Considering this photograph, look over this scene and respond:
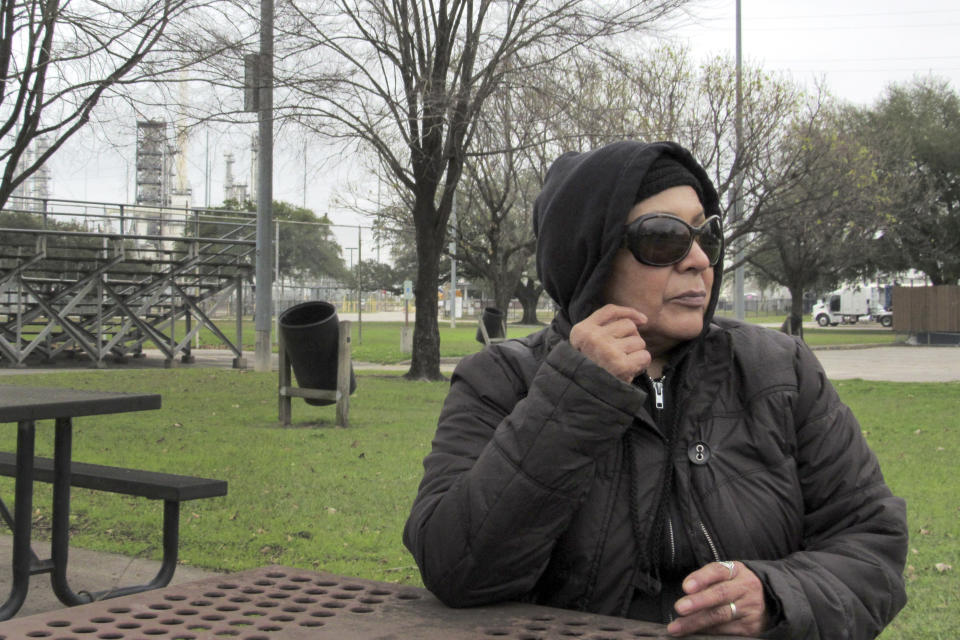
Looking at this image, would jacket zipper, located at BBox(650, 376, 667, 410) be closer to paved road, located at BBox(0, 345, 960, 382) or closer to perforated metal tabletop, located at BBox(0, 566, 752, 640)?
perforated metal tabletop, located at BBox(0, 566, 752, 640)

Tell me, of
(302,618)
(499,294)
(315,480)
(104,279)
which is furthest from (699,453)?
(499,294)

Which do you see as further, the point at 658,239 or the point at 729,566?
the point at 658,239

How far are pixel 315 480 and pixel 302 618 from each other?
18.6 ft

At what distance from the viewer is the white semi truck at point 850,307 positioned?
66.7 meters

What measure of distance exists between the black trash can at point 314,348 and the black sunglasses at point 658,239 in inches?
333

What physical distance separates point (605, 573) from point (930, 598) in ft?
10.6

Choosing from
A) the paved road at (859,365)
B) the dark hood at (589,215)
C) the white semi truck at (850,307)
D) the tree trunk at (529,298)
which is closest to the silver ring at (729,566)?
the dark hood at (589,215)

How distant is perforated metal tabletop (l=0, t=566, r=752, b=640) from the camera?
4.99 feet

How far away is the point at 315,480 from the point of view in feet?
23.5

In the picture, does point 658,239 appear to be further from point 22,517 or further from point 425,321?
point 425,321

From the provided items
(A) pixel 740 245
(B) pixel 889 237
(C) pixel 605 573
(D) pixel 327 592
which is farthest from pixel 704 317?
(B) pixel 889 237

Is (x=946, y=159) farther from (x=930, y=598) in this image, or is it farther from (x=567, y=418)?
(x=567, y=418)

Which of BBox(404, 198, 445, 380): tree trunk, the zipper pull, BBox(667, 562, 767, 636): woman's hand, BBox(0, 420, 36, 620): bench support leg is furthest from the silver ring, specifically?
BBox(404, 198, 445, 380): tree trunk

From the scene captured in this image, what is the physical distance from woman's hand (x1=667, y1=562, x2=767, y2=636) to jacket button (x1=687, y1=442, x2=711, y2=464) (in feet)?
0.65
